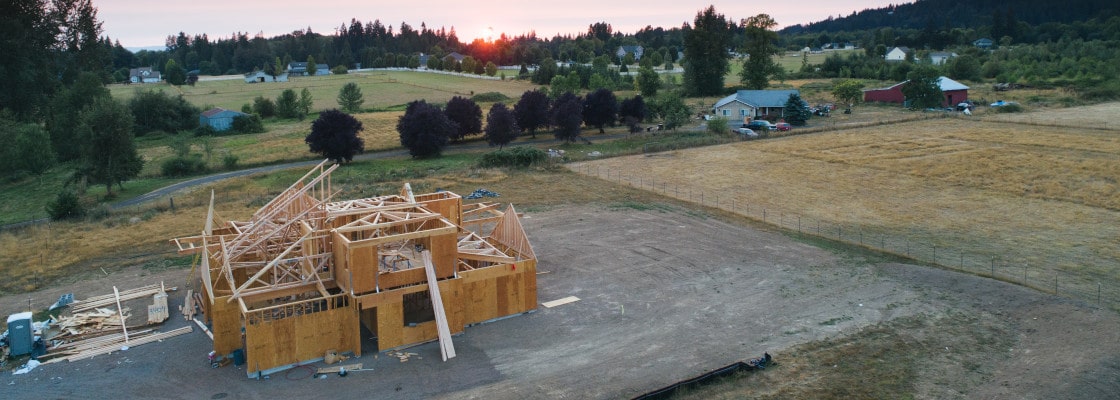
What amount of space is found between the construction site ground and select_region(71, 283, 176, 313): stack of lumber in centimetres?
75

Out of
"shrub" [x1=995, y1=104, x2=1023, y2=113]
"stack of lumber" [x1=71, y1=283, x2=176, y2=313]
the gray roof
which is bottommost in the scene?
"stack of lumber" [x1=71, y1=283, x2=176, y2=313]

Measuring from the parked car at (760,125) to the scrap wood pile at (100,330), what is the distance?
49.3 meters

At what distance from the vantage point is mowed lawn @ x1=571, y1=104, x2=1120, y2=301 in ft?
92.9

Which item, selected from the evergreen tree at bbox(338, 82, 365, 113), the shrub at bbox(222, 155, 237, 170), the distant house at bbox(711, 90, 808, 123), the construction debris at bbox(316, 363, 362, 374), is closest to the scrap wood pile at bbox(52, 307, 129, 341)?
the construction debris at bbox(316, 363, 362, 374)

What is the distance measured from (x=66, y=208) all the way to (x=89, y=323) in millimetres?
17693

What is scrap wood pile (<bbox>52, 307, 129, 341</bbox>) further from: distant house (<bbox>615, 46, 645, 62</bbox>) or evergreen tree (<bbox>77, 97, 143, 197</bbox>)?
distant house (<bbox>615, 46, 645, 62</bbox>)

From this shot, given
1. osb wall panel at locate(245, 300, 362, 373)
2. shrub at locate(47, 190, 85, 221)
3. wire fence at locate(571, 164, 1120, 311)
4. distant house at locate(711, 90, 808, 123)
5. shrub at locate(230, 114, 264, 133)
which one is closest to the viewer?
osb wall panel at locate(245, 300, 362, 373)

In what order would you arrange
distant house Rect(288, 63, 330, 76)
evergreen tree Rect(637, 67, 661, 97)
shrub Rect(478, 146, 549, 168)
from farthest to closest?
distant house Rect(288, 63, 330, 76)
evergreen tree Rect(637, 67, 661, 97)
shrub Rect(478, 146, 549, 168)

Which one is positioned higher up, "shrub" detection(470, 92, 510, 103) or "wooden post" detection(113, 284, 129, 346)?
"shrub" detection(470, 92, 510, 103)

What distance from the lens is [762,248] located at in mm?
28797

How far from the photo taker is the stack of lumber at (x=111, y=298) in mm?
23233

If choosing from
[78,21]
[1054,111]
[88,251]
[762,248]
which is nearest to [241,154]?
[78,21]

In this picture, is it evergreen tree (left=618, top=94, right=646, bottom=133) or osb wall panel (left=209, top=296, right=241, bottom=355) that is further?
evergreen tree (left=618, top=94, right=646, bottom=133)

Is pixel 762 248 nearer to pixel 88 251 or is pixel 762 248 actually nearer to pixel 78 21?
pixel 88 251
